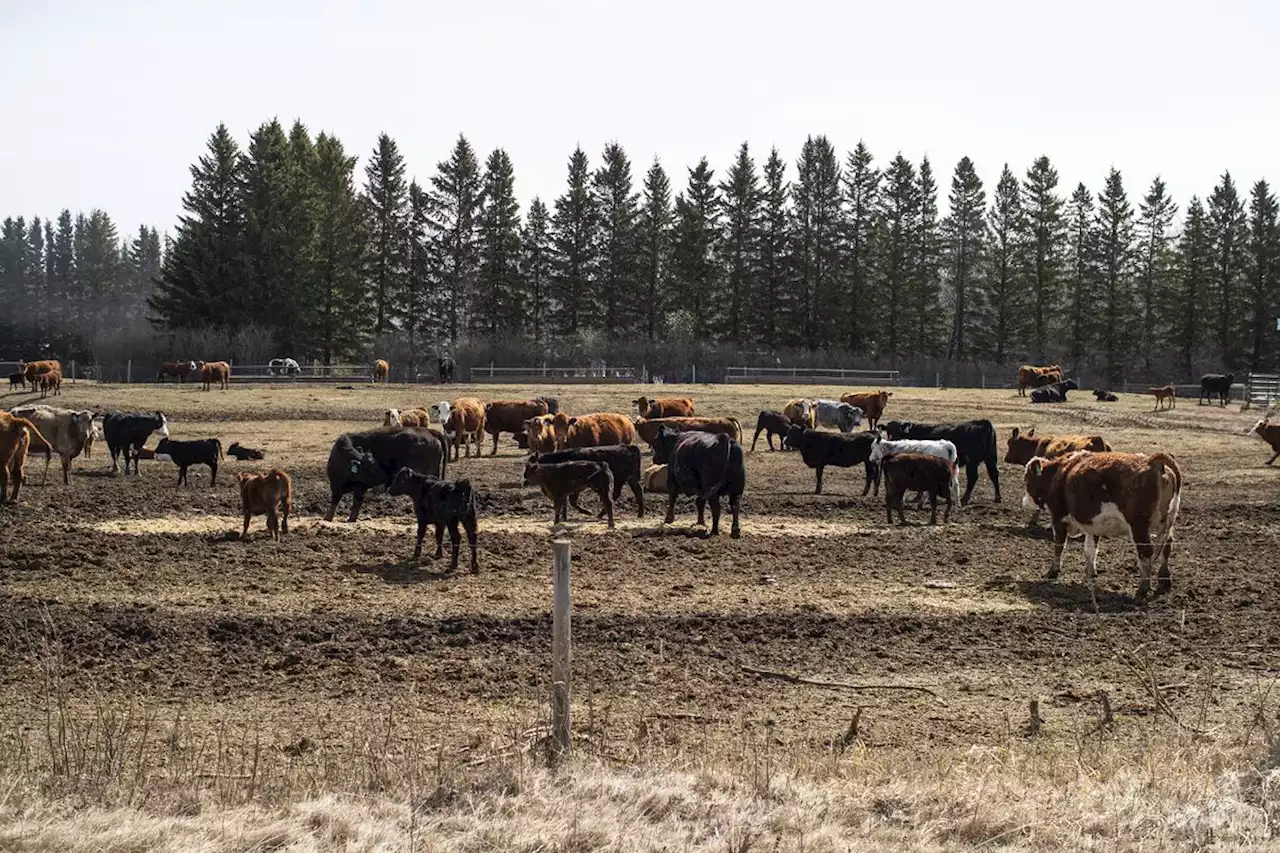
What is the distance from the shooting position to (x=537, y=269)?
76438mm

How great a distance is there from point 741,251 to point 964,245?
47.8ft

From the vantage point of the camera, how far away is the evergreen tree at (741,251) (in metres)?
75.8

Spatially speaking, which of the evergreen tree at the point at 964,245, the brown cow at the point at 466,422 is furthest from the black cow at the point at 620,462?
the evergreen tree at the point at 964,245

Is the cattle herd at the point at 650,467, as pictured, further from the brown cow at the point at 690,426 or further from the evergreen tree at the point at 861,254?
the evergreen tree at the point at 861,254

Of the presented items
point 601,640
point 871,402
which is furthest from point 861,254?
point 601,640

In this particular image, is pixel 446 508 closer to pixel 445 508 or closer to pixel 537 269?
pixel 445 508

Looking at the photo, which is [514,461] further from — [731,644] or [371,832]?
[371,832]

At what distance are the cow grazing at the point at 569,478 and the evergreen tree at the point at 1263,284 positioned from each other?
65899 millimetres

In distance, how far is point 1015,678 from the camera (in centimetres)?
1057

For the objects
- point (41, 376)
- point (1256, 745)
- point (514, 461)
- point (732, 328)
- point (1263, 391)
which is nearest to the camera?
point (1256, 745)

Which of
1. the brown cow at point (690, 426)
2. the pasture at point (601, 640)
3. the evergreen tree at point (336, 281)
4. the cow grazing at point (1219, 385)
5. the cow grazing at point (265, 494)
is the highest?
the evergreen tree at point (336, 281)

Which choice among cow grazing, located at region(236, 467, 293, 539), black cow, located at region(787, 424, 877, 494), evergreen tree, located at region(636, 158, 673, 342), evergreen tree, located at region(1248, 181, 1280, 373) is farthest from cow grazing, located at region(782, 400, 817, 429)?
evergreen tree, located at region(1248, 181, 1280, 373)

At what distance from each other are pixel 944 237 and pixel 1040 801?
7453cm

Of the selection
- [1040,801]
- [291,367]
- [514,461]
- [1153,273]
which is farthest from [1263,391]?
[1040,801]
